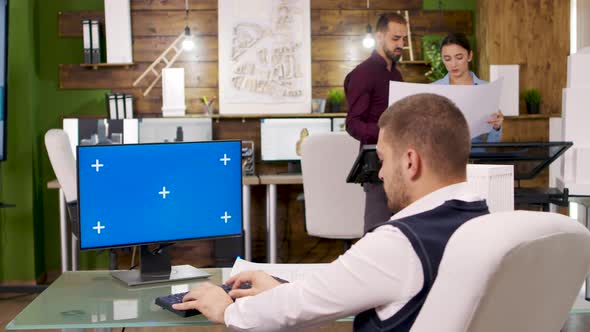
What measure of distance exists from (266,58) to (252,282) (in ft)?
12.8

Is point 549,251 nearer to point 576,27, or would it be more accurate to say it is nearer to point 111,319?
point 111,319

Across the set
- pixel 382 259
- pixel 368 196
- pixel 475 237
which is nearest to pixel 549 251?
pixel 475 237

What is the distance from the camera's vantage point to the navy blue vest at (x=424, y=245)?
1359 mm

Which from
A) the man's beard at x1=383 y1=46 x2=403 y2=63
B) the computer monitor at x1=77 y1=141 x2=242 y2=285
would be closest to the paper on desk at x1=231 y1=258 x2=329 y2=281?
the computer monitor at x1=77 y1=141 x2=242 y2=285

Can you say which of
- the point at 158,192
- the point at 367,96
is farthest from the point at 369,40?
the point at 158,192

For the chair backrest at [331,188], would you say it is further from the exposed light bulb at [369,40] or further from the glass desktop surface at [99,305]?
the glass desktop surface at [99,305]

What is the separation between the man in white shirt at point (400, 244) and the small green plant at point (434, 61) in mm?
4026

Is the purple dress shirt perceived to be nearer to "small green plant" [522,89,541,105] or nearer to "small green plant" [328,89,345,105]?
"small green plant" [522,89,541,105]

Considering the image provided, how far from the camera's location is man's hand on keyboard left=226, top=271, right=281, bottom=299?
6.10ft

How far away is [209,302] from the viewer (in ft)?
5.78

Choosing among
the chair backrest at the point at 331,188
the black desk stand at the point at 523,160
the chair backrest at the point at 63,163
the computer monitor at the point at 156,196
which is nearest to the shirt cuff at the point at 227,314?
the computer monitor at the point at 156,196

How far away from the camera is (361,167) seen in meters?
2.50

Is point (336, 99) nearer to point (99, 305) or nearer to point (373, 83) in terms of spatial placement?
point (373, 83)

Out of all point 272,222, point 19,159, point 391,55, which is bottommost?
point 272,222
